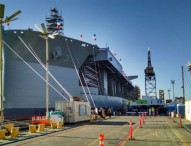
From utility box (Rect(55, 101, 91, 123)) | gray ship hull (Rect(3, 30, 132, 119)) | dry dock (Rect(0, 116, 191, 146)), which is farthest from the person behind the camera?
gray ship hull (Rect(3, 30, 132, 119))

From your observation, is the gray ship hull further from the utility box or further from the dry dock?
the dry dock

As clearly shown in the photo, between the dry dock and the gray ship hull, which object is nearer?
the dry dock

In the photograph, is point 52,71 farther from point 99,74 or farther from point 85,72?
point 99,74

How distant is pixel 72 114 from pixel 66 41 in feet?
Answer: 63.5

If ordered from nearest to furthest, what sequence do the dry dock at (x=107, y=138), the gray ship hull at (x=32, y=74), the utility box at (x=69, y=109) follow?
1. the dry dock at (x=107, y=138)
2. the utility box at (x=69, y=109)
3. the gray ship hull at (x=32, y=74)

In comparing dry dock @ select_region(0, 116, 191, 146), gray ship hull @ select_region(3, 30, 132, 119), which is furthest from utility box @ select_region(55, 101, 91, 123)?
dry dock @ select_region(0, 116, 191, 146)

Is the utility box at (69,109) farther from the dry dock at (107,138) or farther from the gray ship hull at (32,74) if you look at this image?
the dry dock at (107,138)

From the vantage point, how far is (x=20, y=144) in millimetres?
14117

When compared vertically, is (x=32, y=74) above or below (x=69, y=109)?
above

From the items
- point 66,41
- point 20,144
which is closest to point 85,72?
point 66,41

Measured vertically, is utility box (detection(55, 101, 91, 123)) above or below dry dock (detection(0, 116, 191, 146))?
above

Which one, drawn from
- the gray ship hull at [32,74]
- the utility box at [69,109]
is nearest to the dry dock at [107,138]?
the utility box at [69,109]

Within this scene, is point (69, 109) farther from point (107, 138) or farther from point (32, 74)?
point (107, 138)

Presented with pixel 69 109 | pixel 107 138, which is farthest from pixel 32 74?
pixel 107 138
